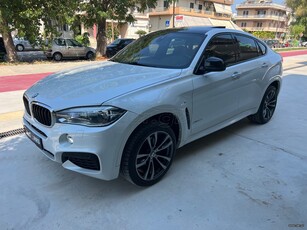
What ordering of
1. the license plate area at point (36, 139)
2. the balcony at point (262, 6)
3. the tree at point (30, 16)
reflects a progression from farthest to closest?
the balcony at point (262, 6), the tree at point (30, 16), the license plate area at point (36, 139)

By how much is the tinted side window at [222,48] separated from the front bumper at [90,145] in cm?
162

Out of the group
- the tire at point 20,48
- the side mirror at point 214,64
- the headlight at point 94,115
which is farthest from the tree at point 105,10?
the headlight at point 94,115

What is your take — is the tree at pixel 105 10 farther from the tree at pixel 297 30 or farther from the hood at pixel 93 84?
the tree at pixel 297 30

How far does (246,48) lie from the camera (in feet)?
14.3

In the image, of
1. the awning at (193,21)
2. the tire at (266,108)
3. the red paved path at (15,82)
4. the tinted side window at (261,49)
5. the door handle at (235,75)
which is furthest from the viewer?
the awning at (193,21)

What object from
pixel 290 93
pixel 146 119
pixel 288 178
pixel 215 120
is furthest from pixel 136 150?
pixel 290 93

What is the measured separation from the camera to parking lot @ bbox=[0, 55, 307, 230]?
2588 mm

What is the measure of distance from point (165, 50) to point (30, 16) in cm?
1242

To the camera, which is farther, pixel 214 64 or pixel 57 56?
pixel 57 56

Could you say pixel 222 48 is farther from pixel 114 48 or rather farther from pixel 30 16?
pixel 114 48

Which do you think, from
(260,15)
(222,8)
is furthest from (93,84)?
(260,15)

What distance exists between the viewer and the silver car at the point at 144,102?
2.56 metres

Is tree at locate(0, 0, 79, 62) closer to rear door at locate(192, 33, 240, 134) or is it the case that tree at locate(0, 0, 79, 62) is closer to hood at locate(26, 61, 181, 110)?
hood at locate(26, 61, 181, 110)

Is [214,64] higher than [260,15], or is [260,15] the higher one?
[260,15]
